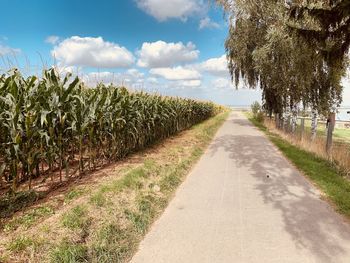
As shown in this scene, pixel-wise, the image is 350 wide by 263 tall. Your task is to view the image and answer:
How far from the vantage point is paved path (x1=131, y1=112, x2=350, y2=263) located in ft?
11.8

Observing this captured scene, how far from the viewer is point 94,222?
14.2ft

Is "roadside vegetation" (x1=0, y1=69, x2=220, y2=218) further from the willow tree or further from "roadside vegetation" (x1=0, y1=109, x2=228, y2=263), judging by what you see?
the willow tree

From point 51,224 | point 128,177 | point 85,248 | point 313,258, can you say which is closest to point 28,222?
point 51,224

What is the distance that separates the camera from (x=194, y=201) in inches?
221

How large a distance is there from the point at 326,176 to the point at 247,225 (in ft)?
13.3

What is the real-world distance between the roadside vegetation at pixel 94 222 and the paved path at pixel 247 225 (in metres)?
0.24

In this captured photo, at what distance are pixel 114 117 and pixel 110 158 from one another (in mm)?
1361

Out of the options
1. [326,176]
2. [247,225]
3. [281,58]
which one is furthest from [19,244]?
[281,58]

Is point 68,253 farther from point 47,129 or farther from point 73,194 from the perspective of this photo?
point 47,129

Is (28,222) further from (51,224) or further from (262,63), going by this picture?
(262,63)

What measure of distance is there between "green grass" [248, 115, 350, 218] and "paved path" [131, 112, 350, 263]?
0.80ft

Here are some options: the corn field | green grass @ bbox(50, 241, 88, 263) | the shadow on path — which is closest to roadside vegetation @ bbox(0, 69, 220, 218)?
the corn field

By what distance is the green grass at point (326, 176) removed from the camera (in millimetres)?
5620

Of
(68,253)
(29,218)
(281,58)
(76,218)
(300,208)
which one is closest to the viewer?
(68,253)
